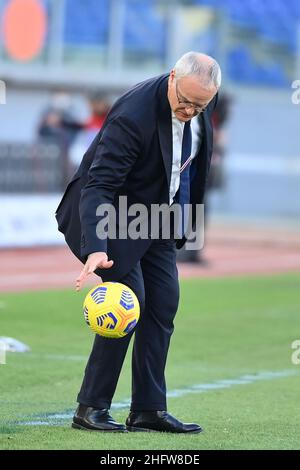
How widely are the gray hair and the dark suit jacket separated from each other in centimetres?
24

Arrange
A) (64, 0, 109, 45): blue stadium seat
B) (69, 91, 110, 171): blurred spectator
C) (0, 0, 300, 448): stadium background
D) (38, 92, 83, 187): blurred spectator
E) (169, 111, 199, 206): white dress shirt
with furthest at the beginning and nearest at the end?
(64, 0, 109, 45): blue stadium seat, (38, 92, 83, 187): blurred spectator, (69, 91, 110, 171): blurred spectator, (0, 0, 300, 448): stadium background, (169, 111, 199, 206): white dress shirt

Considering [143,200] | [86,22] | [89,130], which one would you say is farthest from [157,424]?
[86,22]

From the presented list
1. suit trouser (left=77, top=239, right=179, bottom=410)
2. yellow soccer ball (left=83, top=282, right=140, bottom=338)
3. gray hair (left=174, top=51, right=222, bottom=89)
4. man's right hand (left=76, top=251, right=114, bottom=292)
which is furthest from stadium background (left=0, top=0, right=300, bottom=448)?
gray hair (left=174, top=51, right=222, bottom=89)

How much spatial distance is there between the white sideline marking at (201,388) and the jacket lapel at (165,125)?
5.28 ft

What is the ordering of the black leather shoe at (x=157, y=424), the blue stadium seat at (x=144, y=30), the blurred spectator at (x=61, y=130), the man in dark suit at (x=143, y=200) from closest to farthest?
the man in dark suit at (x=143, y=200) → the black leather shoe at (x=157, y=424) → the blurred spectator at (x=61, y=130) → the blue stadium seat at (x=144, y=30)

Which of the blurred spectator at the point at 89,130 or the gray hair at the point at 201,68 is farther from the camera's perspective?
the blurred spectator at the point at 89,130

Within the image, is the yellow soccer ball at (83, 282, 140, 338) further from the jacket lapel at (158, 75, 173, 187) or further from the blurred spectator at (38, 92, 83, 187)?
the blurred spectator at (38, 92, 83, 187)

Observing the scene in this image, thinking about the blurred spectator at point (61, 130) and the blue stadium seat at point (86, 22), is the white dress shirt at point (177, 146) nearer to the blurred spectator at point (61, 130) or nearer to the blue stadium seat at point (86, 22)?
the blurred spectator at point (61, 130)

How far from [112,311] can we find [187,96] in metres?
1.12

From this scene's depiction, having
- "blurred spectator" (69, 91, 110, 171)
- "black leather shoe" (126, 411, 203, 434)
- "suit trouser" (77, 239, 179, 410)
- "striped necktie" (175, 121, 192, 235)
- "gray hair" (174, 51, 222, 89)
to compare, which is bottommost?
"black leather shoe" (126, 411, 203, 434)

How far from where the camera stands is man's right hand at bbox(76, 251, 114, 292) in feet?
19.5

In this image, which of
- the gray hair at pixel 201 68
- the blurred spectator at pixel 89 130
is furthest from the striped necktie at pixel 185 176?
A: the blurred spectator at pixel 89 130

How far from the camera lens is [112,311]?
5945 millimetres

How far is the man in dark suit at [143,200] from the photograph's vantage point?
6.04 meters
